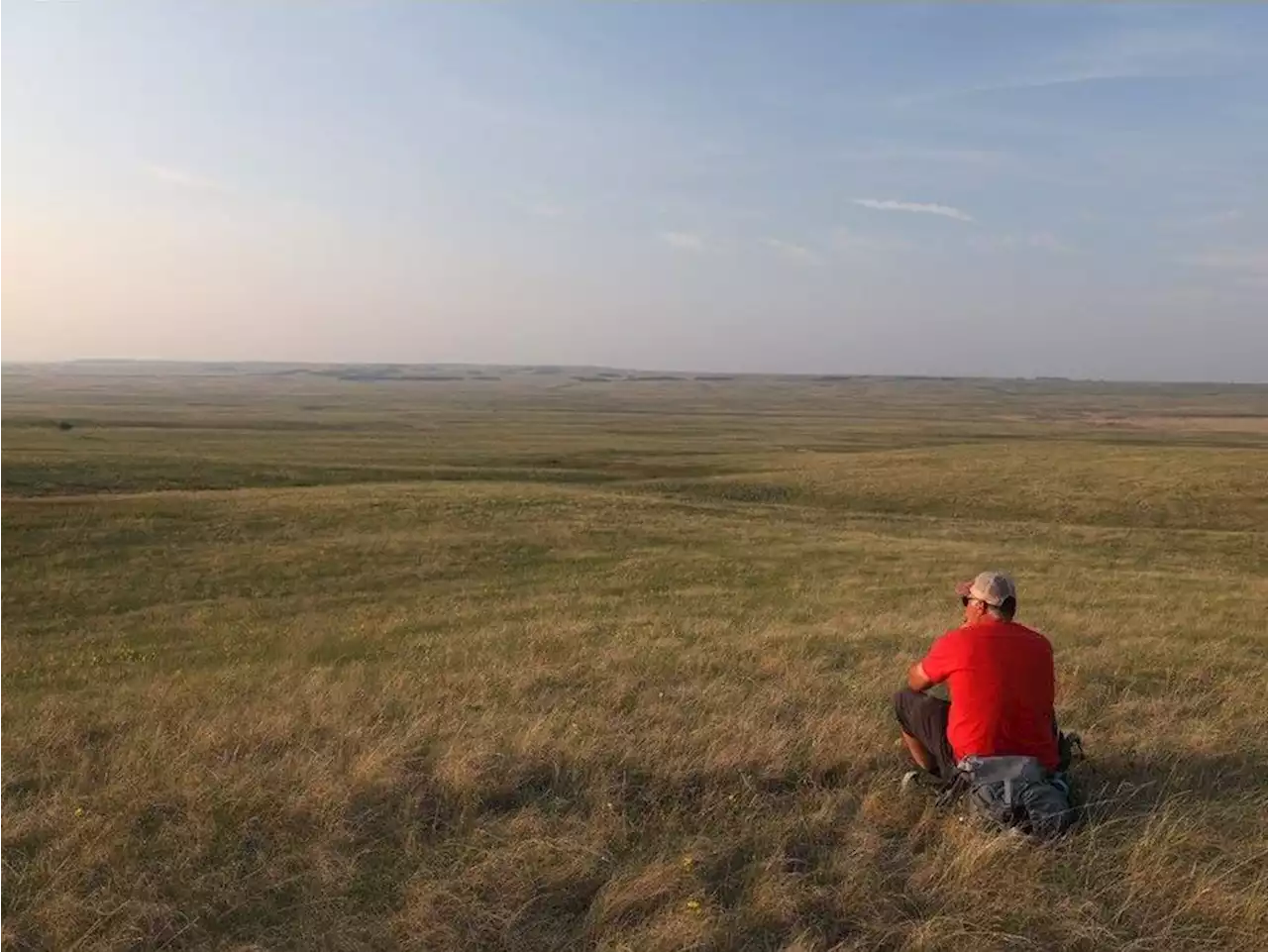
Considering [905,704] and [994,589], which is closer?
[994,589]

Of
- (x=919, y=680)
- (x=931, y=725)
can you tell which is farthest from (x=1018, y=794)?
(x=919, y=680)

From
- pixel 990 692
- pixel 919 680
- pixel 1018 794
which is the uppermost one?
pixel 990 692

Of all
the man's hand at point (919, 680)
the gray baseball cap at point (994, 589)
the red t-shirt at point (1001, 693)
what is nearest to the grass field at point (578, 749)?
the red t-shirt at point (1001, 693)

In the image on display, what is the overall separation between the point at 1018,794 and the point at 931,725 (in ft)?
3.03

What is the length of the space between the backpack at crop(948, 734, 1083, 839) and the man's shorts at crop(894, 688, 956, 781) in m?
0.38

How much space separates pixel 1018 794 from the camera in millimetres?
6047

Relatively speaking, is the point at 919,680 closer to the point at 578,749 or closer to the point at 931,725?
the point at 931,725

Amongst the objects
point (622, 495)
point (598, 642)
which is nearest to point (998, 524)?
point (622, 495)

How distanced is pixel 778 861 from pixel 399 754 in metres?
3.13

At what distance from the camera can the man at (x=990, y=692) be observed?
6301 mm

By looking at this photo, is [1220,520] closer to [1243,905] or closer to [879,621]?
[879,621]

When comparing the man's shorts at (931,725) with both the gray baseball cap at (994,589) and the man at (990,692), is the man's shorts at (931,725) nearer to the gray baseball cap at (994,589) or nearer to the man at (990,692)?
the man at (990,692)

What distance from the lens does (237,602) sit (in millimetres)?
21641

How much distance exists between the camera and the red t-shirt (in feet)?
20.6
